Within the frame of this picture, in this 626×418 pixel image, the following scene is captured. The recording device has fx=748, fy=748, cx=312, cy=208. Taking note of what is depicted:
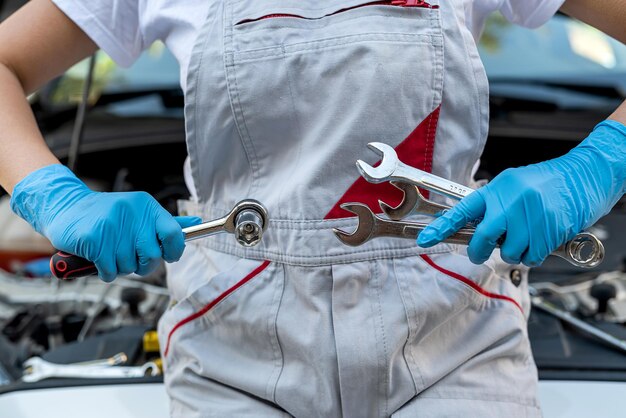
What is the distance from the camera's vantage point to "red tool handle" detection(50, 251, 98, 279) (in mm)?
892

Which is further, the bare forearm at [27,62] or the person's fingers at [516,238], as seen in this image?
the bare forearm at [27,62]

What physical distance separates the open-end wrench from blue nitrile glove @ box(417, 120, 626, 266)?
0.61 feet

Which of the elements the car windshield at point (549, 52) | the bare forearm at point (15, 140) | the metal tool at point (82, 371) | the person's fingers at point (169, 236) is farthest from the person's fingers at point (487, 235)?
the car windshield at point (549, 52)

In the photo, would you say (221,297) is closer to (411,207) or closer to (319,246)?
(319,246)

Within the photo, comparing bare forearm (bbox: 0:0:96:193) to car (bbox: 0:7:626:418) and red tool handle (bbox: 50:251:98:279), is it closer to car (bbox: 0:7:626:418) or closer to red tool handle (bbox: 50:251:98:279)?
red tool handle (bbox: 50:251:98:279)

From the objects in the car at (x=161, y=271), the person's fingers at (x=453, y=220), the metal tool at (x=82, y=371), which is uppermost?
the person's fingers at (x=453, y=220)

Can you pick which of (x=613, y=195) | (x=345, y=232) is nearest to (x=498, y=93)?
(x=613, y=195)

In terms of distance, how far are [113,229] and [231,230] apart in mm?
142

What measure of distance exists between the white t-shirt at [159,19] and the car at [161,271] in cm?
47

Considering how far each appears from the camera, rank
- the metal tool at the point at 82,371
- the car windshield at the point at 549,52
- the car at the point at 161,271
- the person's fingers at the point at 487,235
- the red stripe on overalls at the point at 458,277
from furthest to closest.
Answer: the car windshield at the point at 549,52 < the metal tool at the point at 82,371 < the car at the point at 161,271 < the red stripe on overalls at the point at 458,277 < the person's fingers at the point at 487,235

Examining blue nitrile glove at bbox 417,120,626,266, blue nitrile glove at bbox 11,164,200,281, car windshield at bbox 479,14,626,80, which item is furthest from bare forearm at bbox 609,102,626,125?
car windshield at bbox 479,14,626,80

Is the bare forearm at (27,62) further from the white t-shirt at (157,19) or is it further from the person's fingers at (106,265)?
the person's fingers at (106,265)

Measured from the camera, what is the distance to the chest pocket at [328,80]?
89 centimetres

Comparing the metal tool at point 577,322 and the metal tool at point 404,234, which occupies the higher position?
the metal tool at point 404,234
